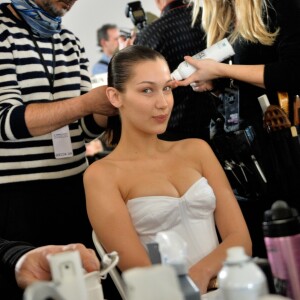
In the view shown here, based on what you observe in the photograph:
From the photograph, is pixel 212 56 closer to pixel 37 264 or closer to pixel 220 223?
pixel 220 223

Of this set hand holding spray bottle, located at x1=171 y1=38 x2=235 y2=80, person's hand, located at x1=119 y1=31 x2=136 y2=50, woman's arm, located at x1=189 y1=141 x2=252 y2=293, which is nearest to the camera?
woman's arm, located at x1=189 y1=141 x2=252 y2=293

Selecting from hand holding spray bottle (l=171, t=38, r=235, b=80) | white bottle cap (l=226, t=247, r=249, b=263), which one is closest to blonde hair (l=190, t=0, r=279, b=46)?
hand holding spray bottle (l=171, t=38, r=235, b=80)

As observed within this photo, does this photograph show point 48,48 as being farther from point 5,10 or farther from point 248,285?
point 248,285

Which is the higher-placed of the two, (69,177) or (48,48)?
(48,48)

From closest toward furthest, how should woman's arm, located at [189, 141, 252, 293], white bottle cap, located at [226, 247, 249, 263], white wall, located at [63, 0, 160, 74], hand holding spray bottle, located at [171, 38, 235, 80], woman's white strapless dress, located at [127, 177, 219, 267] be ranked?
white bottle cap, located at [226, 247, 249, 263], woman's arm, located at [189, 141, 252, 293], woman's white strapless dress, located at [127, 177, 219, 267], hand holding spray bottle, located at [171, 38, 235, 80], white wall, located at [63, 0, 160, 74]

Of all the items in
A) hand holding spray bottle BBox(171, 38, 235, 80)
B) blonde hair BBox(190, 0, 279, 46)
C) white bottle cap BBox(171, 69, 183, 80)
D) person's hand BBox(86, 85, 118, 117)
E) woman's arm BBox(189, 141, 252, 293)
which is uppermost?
blonde hair BBox(190, 0, 279, 46)

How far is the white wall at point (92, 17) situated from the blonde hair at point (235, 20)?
3652mm

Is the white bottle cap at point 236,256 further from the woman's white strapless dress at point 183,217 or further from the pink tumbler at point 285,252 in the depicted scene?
the woman's white strapless dress at point 183,217

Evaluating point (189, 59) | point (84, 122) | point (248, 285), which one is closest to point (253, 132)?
point (189, 59)

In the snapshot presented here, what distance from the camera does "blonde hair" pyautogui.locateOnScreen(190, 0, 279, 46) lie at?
214 centimetres

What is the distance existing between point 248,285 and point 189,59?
1.41 m

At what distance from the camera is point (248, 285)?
91 centimetres

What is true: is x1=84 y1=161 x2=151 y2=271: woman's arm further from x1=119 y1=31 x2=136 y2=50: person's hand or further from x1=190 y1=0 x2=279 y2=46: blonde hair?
x1=119 y1=31 x2=136 y2=50: person's hand

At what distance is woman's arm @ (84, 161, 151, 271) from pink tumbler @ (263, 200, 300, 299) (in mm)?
731
